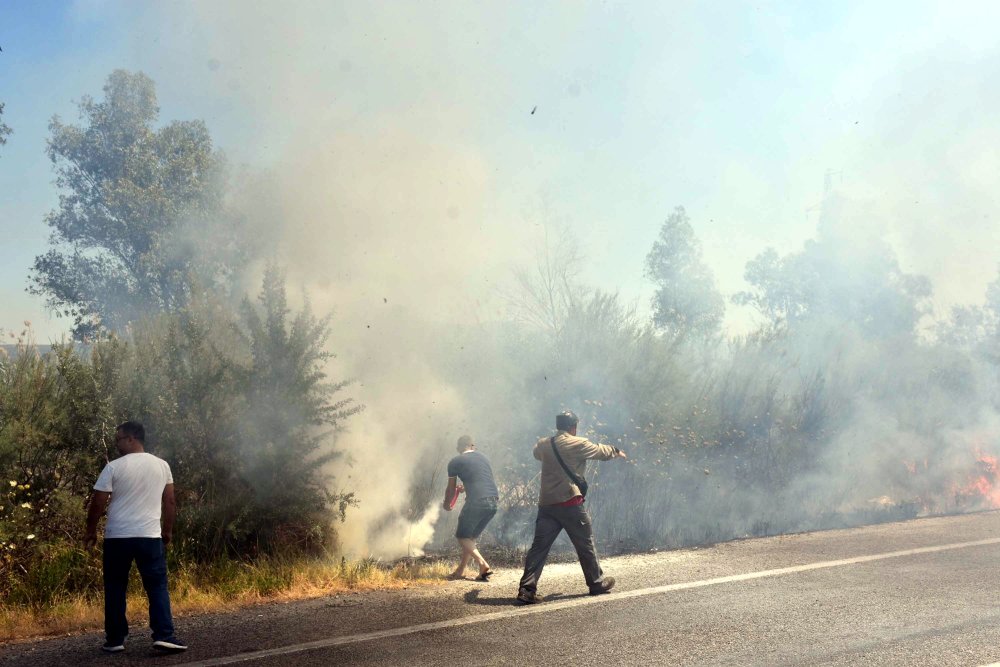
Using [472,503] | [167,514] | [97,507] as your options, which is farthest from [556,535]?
[97,507]

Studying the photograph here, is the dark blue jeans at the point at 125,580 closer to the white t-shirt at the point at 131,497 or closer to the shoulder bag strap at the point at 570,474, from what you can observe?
the white t-shirt at the point at 131,497

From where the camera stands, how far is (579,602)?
→ 7.41 metres

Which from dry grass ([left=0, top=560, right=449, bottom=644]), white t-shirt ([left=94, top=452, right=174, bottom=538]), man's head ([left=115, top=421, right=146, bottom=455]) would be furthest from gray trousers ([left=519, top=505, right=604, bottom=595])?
man's head ([left=115, top=421, right=146, bottom=455])

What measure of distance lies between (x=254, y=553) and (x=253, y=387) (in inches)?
74.3

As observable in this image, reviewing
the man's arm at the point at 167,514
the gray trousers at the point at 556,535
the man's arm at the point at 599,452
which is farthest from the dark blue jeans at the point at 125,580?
the man's arm at the point at 599,452

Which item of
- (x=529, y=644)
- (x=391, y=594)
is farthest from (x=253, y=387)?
(x=529, y=644)

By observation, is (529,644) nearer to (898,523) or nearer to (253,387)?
(253,387)

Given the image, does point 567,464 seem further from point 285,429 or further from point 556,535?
point 285,429

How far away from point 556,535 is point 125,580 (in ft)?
12.0

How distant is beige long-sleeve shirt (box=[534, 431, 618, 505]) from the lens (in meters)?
7.95

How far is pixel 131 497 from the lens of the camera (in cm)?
610

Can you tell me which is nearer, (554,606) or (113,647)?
(113,647)

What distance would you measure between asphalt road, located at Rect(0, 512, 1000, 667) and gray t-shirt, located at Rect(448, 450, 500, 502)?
35.7 inches

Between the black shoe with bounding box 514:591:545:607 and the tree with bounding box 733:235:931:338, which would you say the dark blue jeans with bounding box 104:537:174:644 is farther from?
the tree with bounding box 733:235:931:338
